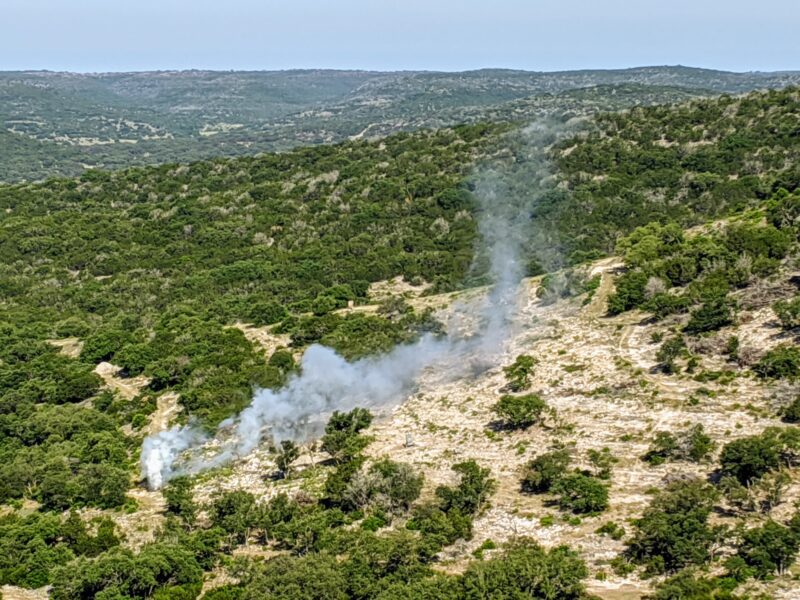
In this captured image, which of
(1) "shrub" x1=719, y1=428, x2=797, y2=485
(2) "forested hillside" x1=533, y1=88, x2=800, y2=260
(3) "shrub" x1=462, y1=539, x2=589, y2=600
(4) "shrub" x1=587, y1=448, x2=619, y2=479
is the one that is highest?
(2) "forested hillside" x1=533, y1=88, x2=800, y2=260

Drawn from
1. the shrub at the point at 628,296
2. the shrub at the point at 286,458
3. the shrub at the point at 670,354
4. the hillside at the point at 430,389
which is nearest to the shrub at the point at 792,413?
the hillside at the point at 430,389

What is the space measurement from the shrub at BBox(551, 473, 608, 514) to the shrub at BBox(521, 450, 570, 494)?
439 mm

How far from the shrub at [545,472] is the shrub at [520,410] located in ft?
12.4

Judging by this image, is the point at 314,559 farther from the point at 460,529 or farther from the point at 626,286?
the point at 626,286

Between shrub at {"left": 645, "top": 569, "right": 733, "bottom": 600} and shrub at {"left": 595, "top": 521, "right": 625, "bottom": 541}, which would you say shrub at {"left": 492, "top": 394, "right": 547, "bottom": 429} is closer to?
shrub at {"left": 595, "top": 521, "right": 625, "bottom": 541}

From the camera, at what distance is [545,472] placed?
2855cm

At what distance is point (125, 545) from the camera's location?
28.6m

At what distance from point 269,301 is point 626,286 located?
86.4 feet

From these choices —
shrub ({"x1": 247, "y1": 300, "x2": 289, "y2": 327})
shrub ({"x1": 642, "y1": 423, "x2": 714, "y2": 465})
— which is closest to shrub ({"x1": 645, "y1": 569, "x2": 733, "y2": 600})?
shrub ({"x1": 642, "y1": 423, "x2": 714, "y2": 465})

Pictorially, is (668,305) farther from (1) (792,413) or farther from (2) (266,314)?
(2) (266,314)

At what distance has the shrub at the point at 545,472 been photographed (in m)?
28.5

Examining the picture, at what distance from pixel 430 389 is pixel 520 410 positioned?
7.22 meters

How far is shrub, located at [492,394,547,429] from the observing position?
33.4m

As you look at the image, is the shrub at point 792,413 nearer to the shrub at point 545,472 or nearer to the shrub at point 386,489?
the shrub at point 545,472
